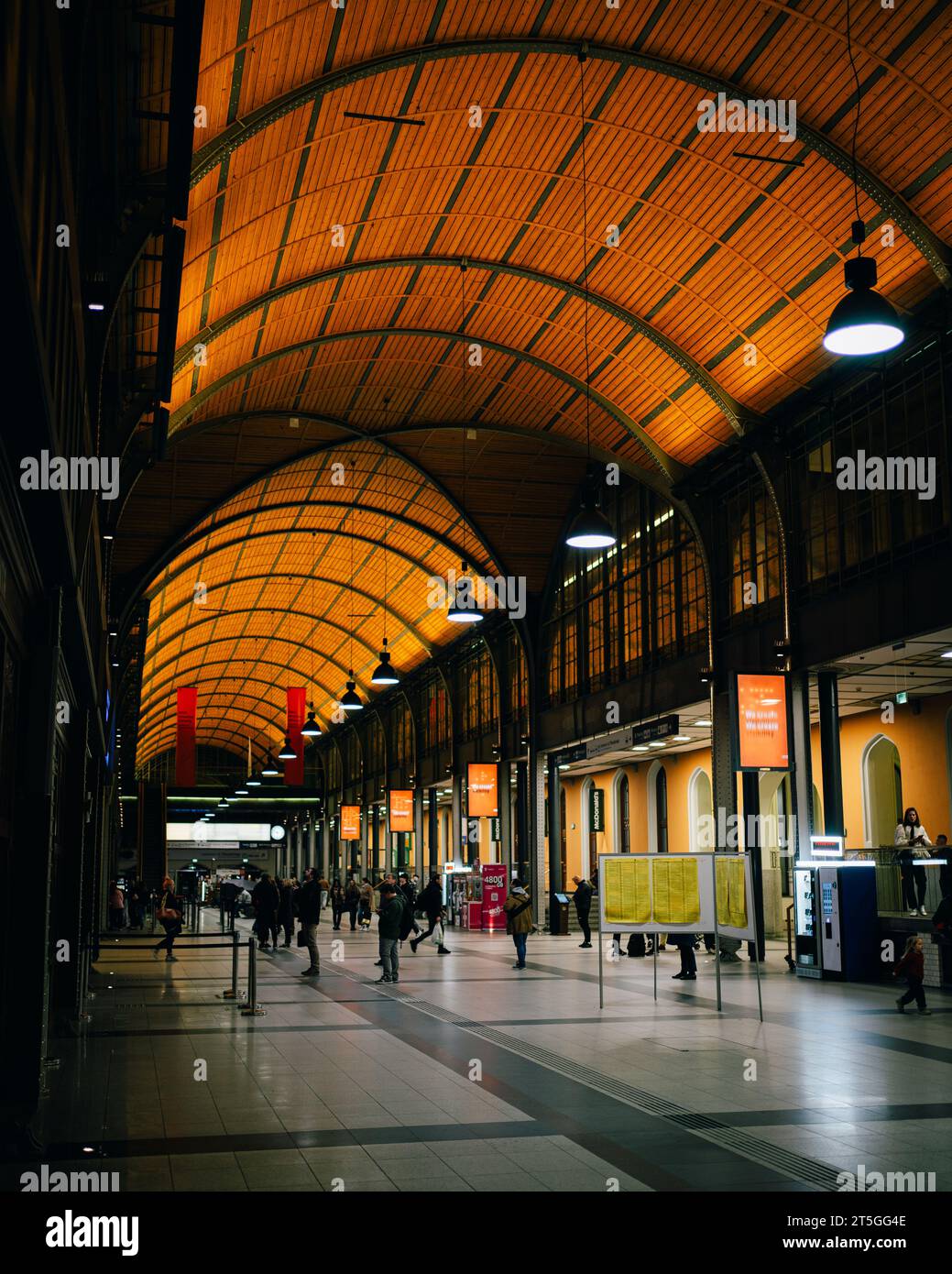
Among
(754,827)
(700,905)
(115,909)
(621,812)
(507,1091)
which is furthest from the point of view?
(621,812)

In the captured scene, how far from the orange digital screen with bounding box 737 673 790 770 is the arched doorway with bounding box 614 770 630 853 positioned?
67.6 ft

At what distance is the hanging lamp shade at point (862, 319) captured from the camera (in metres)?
11.0

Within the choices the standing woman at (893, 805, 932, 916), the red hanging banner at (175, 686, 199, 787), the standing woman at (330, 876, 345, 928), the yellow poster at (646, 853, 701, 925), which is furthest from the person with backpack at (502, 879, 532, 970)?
the red hanging banner at (175, 686, 199, 787)

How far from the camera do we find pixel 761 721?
23656 mm

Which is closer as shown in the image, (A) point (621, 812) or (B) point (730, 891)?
(B) point (730, 891)

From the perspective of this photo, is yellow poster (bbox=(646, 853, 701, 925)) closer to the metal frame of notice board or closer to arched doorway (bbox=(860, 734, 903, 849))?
the metal frame of notice board

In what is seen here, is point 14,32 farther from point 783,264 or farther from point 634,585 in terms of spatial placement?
point 634,585

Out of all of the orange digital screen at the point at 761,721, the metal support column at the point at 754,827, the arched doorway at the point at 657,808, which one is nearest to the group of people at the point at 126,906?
the arched doorway at the point at 657,808

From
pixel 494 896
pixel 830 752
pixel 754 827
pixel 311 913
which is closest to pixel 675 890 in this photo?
pixel 754 827

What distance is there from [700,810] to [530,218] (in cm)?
2194

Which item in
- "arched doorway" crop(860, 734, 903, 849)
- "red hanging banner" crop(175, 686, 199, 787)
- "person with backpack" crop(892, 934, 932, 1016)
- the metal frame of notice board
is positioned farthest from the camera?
"red hanging banner" crop(175, 686, 199, 787)

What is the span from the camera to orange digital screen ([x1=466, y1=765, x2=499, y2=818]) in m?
40.6

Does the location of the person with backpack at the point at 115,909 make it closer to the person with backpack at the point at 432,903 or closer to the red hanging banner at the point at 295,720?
the person with backpack at the point at 432,903

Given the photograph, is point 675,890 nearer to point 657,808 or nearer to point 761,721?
point 761,721
